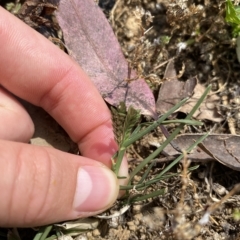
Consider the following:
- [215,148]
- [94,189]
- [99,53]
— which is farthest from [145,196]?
[99,53]

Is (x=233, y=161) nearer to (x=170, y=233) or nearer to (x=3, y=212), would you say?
(x=170, y=233)

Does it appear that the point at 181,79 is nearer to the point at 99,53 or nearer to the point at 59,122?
the point at 99,53

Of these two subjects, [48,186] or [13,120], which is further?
[13,120]

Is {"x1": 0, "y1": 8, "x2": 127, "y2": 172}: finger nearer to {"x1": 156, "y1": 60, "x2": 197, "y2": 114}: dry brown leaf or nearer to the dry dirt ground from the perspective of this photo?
the dry dirt ground

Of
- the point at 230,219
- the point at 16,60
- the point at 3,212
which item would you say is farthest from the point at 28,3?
the point at 230,219

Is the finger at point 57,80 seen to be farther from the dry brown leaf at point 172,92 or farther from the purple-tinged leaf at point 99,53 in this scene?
the dry brown leaf at point 172,92

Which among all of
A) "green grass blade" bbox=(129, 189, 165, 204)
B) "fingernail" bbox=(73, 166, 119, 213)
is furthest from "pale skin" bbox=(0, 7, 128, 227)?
"green grass blade" bbox=(129, 189, 165, 204)
